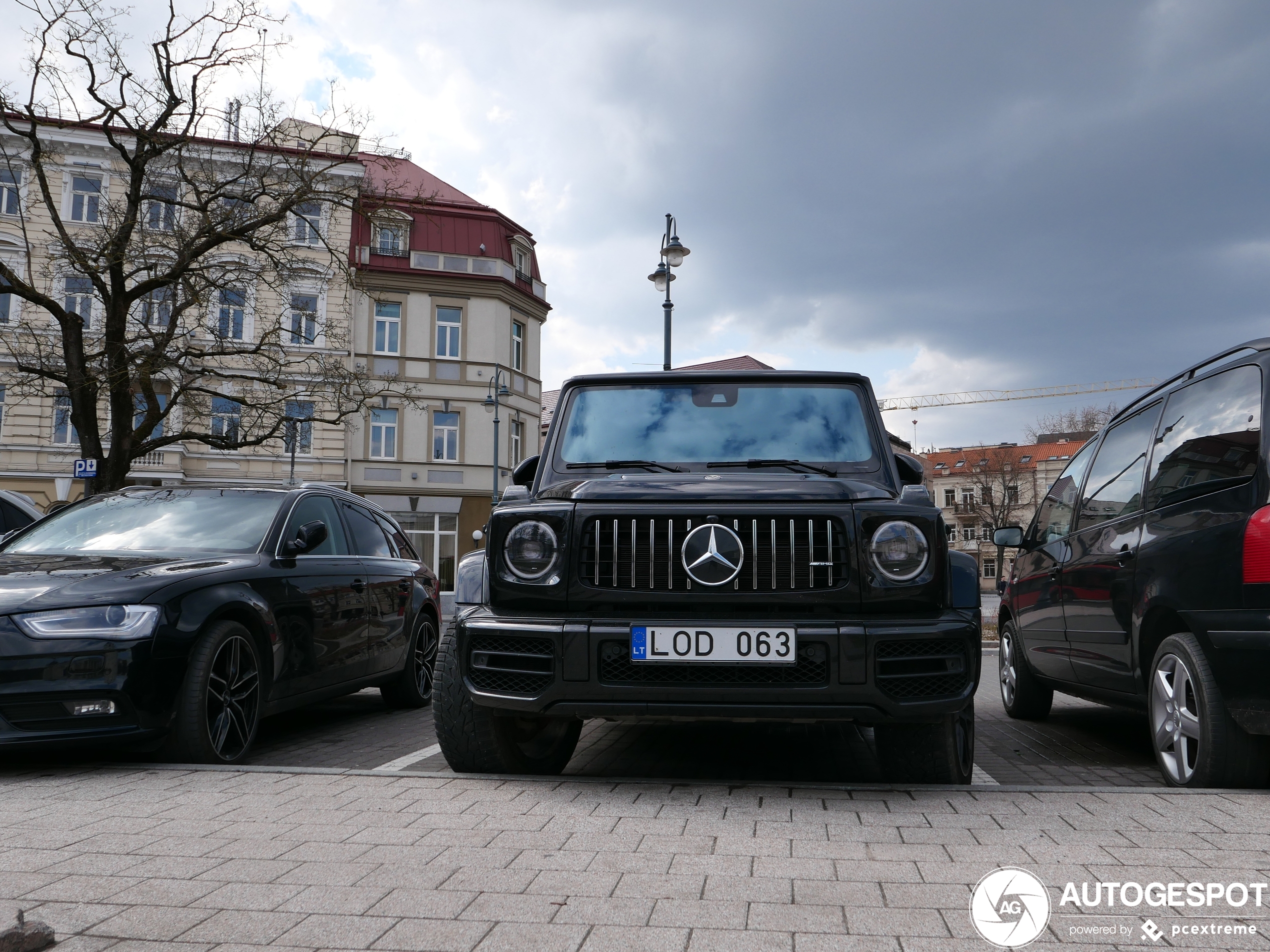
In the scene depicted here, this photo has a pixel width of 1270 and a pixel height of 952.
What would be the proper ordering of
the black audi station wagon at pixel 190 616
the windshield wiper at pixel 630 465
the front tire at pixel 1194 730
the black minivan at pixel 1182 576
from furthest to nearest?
the windshield wiper at pixel 630 465
the black audi station wagon at pixel 190 616
the front tire at pixel 1194 730
the black minivan at pixel 1182 576

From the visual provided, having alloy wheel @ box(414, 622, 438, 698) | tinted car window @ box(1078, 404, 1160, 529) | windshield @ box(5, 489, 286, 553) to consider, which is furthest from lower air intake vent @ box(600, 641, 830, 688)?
alloy wheel @ box(414, 622, 438, 698)

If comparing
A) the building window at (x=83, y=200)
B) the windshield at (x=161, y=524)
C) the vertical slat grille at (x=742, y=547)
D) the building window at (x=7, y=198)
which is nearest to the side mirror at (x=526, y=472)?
the vertical slat grille at (x=742, y=547)

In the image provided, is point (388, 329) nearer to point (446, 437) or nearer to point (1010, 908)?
point (446, 437)

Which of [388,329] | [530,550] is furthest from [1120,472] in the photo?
[388,329]

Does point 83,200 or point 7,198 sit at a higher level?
point 83,200

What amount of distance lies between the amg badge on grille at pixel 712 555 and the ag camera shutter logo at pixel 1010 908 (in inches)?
57.4

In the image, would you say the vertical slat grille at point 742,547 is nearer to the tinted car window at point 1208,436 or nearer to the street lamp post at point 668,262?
the tinted car window at point 1208,436

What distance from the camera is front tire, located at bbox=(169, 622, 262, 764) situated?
189 inches

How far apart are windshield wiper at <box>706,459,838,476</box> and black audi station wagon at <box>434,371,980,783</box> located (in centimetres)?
35

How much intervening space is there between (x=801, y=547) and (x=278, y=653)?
3110 millimetres

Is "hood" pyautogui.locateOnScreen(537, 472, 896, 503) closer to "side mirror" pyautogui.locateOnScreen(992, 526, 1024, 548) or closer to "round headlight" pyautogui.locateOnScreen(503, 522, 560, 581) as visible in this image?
"round headlight" pyautogui.locateOnScreen(503, 522, 560, 581)

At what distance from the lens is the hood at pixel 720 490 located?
13.4 feet

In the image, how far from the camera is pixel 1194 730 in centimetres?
417

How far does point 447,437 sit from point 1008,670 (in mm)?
31603
